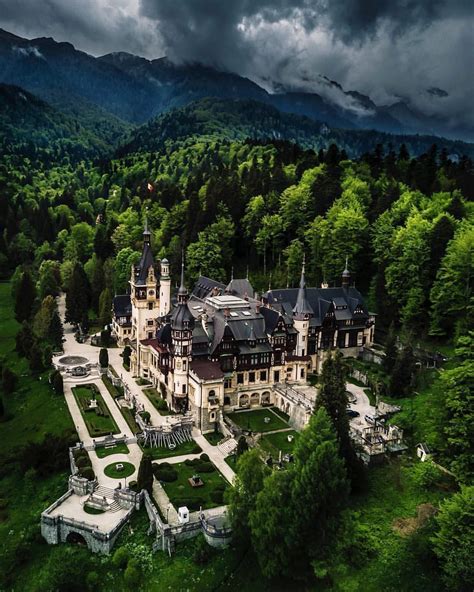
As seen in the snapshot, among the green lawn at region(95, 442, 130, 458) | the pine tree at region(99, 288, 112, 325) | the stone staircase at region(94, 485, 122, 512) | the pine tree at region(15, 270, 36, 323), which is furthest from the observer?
the pine tree at region(15, 270, 36, 323)

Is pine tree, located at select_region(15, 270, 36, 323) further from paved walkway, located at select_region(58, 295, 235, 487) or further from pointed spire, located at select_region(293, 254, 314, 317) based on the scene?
pointed spire, located at select_region(293, 254, 314, 317)

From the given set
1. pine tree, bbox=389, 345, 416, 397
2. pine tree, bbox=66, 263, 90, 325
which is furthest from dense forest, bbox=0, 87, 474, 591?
pine tree, bbox=66, 263, 90, 325

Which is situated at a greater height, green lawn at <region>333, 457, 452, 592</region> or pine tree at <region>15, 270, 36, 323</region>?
pine tree at <region>15, 270, 36, 323</region>

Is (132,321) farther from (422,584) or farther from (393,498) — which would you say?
(422,584)

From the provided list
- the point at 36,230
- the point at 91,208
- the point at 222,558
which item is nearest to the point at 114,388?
the point at 222,558

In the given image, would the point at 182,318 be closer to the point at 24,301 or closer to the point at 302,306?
the point at 302,306

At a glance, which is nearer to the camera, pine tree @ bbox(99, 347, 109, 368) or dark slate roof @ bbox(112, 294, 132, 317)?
pine tree @ bbox(99, 347, 109, 368)
